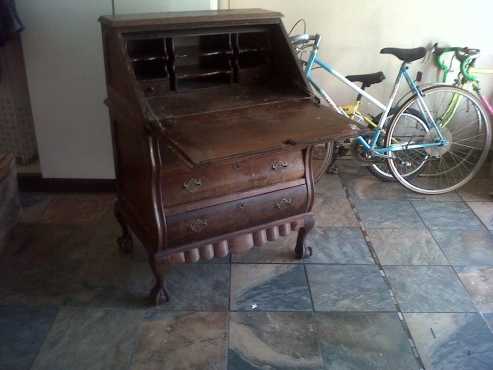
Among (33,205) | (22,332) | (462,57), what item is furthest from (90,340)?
(462,57)

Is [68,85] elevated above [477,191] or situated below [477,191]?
above

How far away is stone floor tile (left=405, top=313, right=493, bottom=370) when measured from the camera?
1.87 metres

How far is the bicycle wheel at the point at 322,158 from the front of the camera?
315 centimetres

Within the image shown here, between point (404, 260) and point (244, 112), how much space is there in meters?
1.22

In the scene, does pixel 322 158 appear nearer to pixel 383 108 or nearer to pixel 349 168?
pixel 349 168

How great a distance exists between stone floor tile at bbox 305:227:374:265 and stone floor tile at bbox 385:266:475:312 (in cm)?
17

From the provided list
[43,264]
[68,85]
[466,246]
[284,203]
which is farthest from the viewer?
[68,85]

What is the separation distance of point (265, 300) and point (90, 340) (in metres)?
0.78

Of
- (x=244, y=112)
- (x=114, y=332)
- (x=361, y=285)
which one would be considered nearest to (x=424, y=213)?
(x=361, y=285)

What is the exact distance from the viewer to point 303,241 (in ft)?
7.93

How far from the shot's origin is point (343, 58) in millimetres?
3256

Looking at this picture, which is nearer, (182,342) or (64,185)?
(182,342)

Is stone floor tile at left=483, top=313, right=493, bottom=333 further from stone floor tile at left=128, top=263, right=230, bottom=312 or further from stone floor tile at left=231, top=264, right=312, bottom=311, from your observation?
stone floor tile at left=128, top=263, right=230, bottom=312

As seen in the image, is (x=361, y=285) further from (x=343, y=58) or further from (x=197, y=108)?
A: (x=343, y=58)
